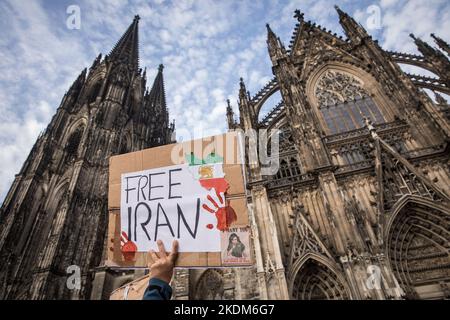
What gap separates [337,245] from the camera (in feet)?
31.3

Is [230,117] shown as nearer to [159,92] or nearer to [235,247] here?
[235,247]

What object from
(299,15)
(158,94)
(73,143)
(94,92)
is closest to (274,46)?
(299,15)

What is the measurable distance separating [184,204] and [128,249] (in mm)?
765

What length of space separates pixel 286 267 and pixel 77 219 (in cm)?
1580

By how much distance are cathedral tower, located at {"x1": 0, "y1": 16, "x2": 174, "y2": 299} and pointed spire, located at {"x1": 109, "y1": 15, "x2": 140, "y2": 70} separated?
179cm

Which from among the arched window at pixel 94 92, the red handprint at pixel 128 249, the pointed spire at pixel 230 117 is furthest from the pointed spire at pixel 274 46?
the arched window at pixel 94 92

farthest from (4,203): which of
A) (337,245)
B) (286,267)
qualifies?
(337,245)

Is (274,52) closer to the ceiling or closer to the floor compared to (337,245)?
closer to the ceiling

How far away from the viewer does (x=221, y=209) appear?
9.56 ft

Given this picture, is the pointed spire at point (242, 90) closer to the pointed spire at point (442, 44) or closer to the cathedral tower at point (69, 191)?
the pointed spire at point (442, 44)

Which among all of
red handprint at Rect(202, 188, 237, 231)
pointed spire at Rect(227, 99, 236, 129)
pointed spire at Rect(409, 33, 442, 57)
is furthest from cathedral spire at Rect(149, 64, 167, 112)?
red handprint at Rect(202, 188, 237, 231)

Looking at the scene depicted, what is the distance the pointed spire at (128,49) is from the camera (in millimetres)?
36094

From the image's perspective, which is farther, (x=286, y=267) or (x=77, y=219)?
(x=77, y=219)
